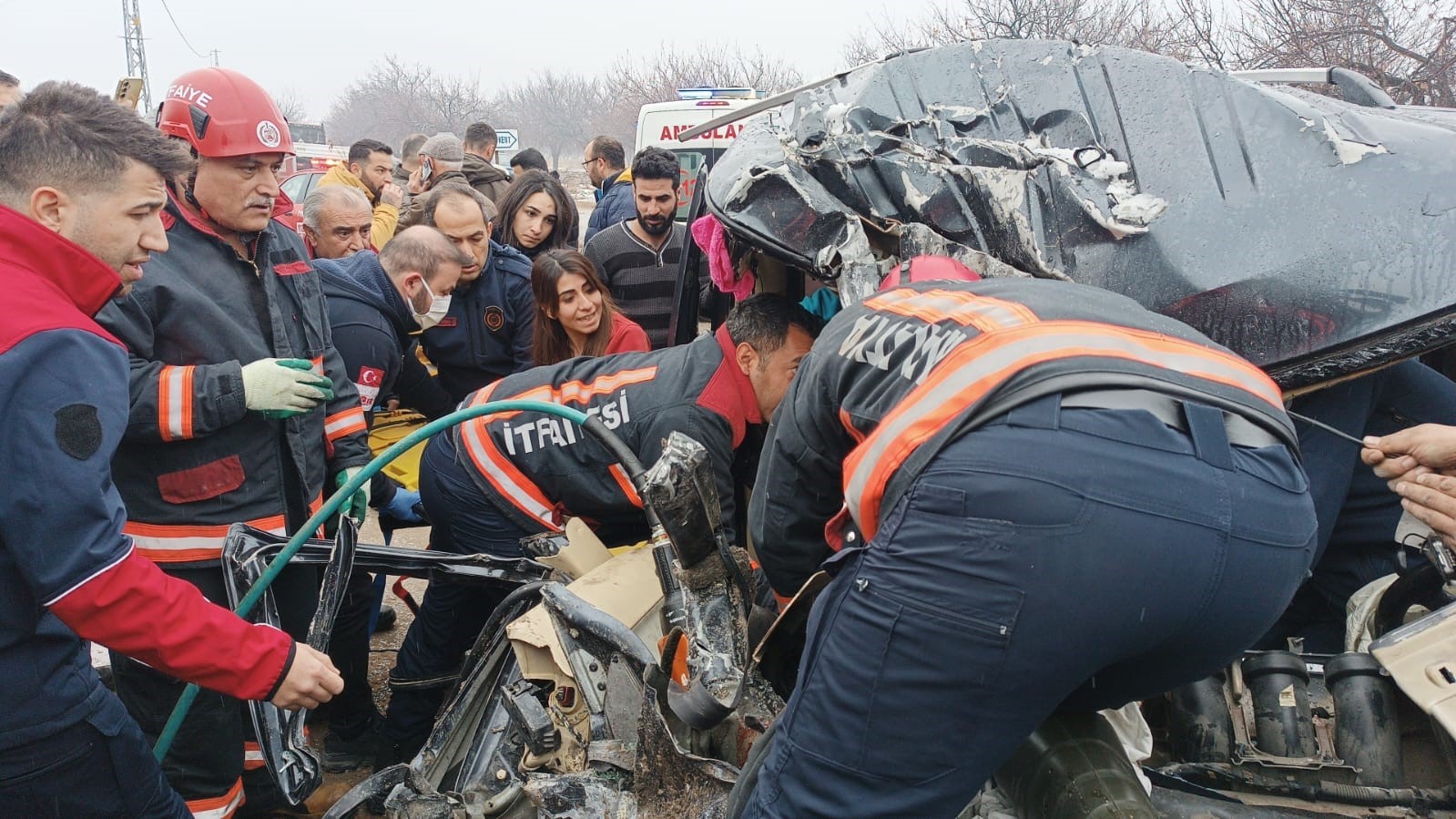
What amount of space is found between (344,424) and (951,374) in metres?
2.25

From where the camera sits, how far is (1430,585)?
6.73 feet

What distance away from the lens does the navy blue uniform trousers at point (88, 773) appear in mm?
1890

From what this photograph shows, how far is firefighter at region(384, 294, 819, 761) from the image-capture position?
9.04ft

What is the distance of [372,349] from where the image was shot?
3.43 meters

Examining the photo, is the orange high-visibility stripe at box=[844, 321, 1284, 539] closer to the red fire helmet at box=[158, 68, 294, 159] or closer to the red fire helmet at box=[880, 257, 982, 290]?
the red fire helmet at box=[880, 257, 982, 290]

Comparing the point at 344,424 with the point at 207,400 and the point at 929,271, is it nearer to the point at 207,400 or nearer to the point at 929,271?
the point at 207,400

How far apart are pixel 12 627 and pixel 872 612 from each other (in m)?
1.56

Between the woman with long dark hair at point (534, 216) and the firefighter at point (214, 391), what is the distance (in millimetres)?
2215

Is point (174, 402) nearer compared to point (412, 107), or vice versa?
point (174, 402)

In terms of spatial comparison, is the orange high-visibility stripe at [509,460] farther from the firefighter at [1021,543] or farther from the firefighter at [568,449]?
the firefighter at [1021,543]

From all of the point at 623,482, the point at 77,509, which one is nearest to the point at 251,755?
the point at 623,482

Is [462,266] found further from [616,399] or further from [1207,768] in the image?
[1207,768]

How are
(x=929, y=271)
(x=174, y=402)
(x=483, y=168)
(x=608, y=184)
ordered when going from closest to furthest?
(x=929, y=271), (x=174, y=402), (x=483, y=168), (x=608, y=184)

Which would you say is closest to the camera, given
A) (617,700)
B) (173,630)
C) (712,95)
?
(173,630)
